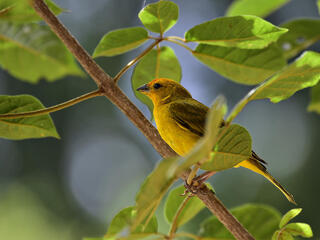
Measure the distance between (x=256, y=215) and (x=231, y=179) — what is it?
5.36m

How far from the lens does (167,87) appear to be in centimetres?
245

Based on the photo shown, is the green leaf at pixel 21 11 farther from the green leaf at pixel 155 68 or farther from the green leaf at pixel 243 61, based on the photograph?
the green leaf at pixel 243 61

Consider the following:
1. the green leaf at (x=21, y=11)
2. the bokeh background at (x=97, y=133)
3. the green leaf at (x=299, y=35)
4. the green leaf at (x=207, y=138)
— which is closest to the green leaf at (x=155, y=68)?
the green leaf at (x=21, y=11)

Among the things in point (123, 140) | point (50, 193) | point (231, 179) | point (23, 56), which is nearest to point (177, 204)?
point (23, 56)

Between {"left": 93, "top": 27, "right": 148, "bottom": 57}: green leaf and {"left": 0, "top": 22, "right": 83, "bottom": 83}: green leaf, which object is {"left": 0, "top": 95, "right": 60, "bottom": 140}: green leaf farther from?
{"left": 0, "top": 22, "right": 83, "bottom": 83}: green leaf

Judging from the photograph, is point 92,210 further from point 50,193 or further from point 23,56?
point 23,56

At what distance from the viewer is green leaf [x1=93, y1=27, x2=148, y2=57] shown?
4.62 ft

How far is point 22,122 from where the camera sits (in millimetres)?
1345

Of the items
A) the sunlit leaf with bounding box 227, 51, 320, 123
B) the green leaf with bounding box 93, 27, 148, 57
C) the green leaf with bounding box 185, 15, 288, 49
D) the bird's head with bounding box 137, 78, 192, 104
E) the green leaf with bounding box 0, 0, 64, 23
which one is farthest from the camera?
the bird's head with bounding box 137, 78, 192, 104

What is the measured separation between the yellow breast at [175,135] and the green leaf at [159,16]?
51 centimetres

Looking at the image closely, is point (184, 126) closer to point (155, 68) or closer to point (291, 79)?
point (155, 68)

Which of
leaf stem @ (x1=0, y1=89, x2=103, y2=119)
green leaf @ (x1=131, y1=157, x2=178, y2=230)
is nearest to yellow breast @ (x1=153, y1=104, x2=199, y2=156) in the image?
leaf stem @ (x1=0, y1=89, x2=103, y2=119)

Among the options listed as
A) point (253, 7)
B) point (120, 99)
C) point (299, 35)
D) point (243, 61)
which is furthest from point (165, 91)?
point (120, 99)

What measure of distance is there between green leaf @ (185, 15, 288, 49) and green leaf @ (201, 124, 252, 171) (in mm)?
389
